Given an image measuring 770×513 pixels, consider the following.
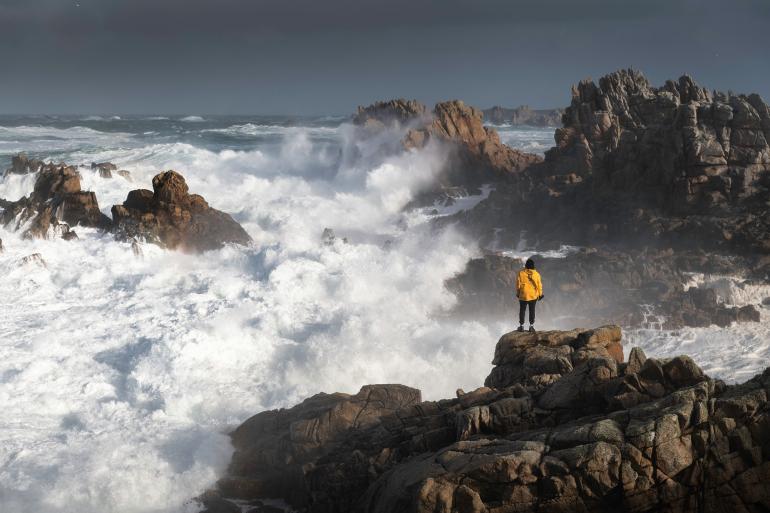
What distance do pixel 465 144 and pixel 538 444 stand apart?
118ft

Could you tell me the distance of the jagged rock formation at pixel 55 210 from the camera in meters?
26.6

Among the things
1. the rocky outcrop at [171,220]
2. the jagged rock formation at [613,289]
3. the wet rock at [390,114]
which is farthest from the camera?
the wet rock at [390,114]

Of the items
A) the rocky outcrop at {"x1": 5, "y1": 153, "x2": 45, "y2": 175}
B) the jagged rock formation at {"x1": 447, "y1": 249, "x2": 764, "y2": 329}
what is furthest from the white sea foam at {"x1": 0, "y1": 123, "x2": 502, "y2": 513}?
the rocky outcrop at {"x1": 5, "y1": 153, "x2": 45, "y2": 175}

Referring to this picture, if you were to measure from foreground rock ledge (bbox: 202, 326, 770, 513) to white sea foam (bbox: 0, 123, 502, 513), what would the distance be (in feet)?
7.53

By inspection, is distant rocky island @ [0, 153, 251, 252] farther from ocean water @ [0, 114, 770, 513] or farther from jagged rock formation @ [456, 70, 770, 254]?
jagged rock formation @ [456, 70, 770, 254]

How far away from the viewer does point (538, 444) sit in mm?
8391

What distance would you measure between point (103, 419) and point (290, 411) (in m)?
4.77

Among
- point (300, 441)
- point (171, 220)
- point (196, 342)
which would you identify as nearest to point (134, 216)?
point (171, 220)

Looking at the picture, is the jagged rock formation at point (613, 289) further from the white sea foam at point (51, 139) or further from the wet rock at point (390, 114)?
the white sea foam at point (51, 139)

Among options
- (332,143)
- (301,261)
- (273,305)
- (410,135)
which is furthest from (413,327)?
(332,143)

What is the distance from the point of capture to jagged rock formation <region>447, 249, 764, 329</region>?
22.1m

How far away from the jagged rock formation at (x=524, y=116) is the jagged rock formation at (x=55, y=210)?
3274 inches

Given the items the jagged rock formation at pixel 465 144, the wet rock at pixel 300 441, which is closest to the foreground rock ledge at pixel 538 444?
the wet rock at pixel 300 441

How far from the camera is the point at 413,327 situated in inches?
829
